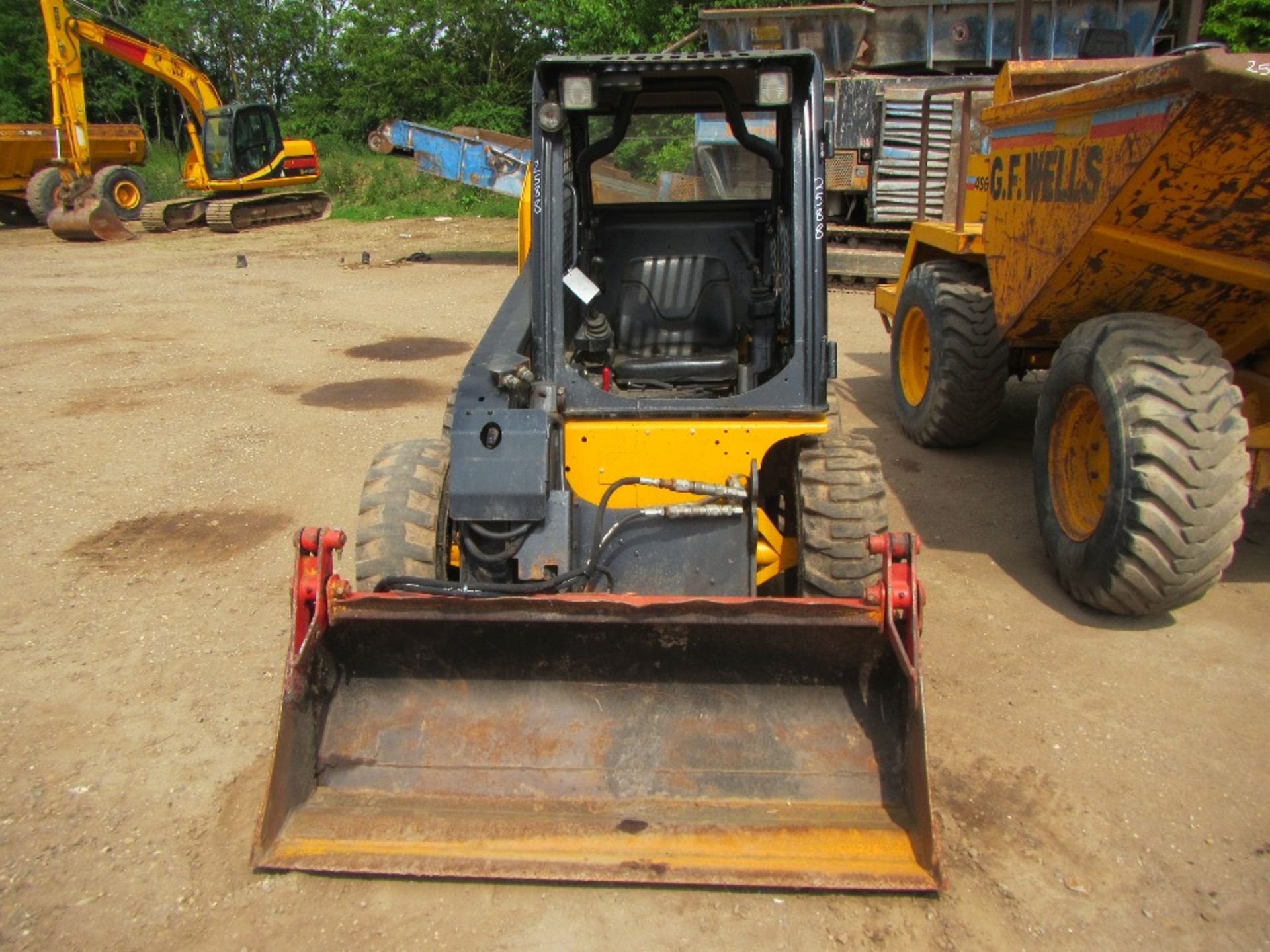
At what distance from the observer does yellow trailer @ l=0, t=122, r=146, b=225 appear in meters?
20.6

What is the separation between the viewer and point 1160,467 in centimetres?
410

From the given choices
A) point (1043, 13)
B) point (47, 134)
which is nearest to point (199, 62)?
point (47, 134)

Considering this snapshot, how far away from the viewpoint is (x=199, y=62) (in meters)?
35.2

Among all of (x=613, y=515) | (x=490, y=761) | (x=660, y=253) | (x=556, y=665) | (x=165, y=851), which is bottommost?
(x=165, y=851)

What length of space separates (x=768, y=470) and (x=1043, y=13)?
15.3m

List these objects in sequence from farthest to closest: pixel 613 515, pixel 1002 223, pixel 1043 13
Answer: pixel 1043 13, pixel 1002 223, pixel 613 515

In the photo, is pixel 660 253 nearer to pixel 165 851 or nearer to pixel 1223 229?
pixel 1223 229

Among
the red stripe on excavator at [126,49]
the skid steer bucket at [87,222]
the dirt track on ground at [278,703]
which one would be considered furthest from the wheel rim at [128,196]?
the dirt track on ground at [278,703]

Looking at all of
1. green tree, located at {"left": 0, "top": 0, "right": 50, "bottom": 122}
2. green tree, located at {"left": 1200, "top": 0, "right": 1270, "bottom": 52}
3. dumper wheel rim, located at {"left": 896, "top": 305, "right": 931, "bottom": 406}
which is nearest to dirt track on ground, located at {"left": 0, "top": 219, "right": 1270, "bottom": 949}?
dumper wheel rim, located at {"left": 896, "top": 305, "right": 931, "bottom": 406}

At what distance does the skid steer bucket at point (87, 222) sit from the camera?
19.1m

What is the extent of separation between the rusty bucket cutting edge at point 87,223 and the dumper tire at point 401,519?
18237mm

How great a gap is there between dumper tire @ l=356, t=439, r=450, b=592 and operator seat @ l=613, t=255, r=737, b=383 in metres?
1.42

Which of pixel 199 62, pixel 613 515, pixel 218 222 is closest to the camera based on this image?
pixel 613 515

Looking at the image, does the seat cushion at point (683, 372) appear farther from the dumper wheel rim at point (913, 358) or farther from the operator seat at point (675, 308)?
the dumper wheel rim at point (913, 358)
